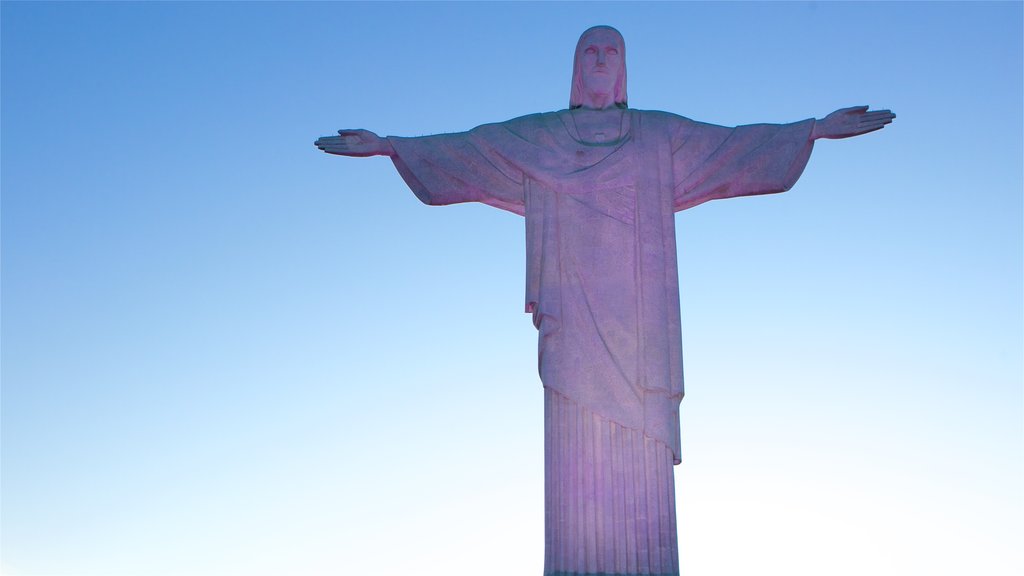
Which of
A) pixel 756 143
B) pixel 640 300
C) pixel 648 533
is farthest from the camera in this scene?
pixel 756 143

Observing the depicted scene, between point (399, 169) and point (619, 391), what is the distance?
13.3ft

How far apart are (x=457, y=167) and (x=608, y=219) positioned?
208 cm

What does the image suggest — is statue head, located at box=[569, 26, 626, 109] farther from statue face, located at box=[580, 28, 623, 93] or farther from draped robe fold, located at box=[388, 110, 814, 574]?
draped robe fold, located at box=[388, 110, 814, 574]

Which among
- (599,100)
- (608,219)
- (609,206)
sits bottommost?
(608,219)

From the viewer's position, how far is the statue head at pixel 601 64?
52.0 ft

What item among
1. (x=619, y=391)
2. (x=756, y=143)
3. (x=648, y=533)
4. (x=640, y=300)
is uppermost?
(x=756, y=143)

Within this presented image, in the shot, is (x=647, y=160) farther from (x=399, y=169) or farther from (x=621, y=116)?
(x=399, y=169)

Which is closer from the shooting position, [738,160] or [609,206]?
[609,206]

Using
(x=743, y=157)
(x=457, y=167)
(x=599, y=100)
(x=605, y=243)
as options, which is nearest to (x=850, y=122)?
(x=743, y=157)

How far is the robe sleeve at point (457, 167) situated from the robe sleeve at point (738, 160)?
2048mm

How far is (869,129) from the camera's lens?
15.1 meters

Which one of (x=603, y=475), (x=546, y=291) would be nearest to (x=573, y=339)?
(x=546, y=291)

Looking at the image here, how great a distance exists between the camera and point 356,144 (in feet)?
51.2

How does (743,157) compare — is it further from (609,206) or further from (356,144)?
(356,144)
